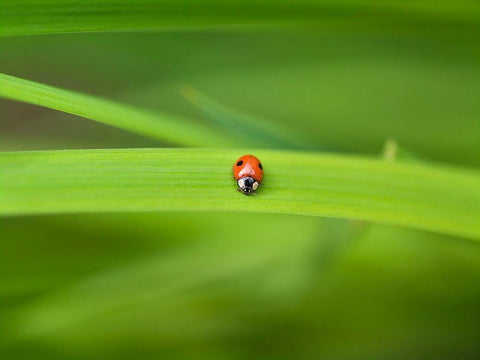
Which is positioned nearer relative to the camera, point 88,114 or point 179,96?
point 88,114

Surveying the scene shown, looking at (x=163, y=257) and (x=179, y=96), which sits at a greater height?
(x=179, y=96)

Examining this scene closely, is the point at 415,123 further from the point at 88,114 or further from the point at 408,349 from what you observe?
the point at 88,114

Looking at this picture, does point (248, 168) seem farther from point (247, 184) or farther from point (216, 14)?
point (216, 14)

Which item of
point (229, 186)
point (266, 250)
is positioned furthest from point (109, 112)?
point (266, 250)

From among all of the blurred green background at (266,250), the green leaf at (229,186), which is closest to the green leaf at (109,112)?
the green leaf at (229,186)

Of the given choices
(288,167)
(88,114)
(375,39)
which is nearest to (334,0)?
(288,167)

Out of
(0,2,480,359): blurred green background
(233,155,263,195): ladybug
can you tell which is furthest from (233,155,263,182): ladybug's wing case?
(0,2,480,359): blurred green background
